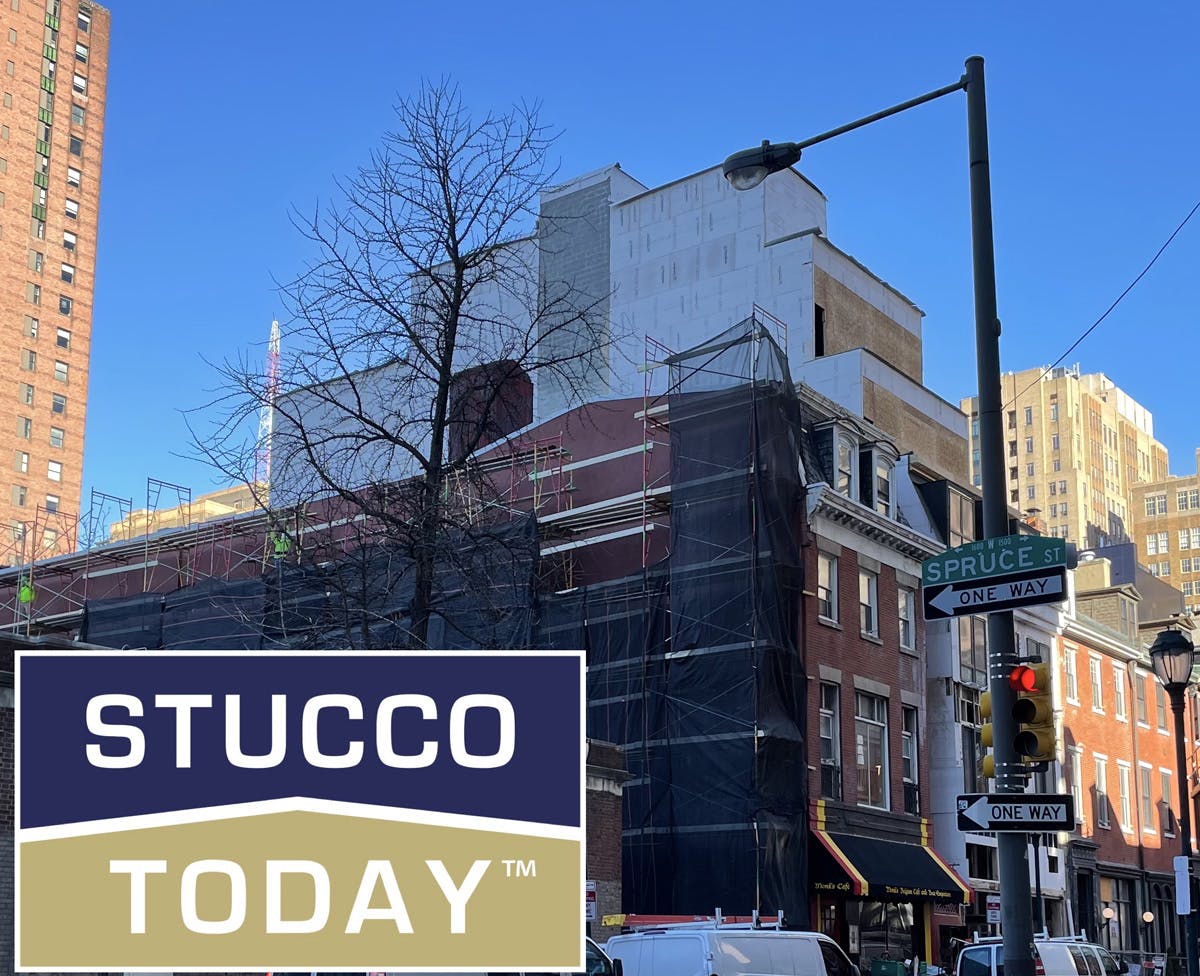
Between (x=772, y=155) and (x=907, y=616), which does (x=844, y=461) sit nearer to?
(x=907, y=616)

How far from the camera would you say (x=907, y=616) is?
43156 millimetres

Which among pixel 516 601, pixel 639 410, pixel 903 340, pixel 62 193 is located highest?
pixel 62 193

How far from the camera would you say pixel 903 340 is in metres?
52.6

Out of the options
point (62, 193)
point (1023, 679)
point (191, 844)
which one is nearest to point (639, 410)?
point (1023, 679)

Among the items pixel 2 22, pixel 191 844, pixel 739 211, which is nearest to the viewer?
pixel 191 844

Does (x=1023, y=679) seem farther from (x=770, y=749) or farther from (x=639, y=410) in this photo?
(x=639, y=410)

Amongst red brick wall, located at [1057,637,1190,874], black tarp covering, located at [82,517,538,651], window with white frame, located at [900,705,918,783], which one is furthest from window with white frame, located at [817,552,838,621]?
red brick wall, located at [1057,637,1190,874]

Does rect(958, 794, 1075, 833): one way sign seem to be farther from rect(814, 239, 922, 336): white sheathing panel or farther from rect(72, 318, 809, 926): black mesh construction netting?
rect(814, 239, 922, 336): white sheathing panel

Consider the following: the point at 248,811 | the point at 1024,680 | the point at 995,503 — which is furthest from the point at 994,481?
the point at 248,811

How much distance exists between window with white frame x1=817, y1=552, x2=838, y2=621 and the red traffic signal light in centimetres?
2619

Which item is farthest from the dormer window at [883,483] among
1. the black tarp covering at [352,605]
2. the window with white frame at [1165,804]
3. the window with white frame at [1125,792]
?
the window with white frame at [1165,804]

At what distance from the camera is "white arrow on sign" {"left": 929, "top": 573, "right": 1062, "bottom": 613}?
484 inches

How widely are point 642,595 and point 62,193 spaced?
261ft

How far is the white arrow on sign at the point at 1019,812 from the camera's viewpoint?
12211mm
